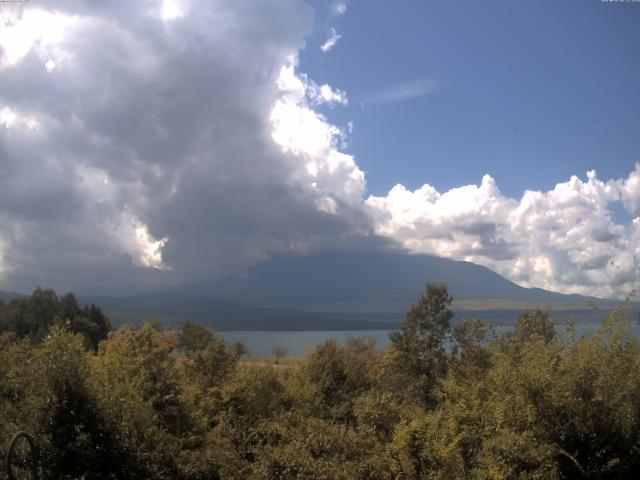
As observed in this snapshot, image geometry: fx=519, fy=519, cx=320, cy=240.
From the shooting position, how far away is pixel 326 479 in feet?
38.2

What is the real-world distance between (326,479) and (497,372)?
711 centimetres

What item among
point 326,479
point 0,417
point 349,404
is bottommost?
point 349,404

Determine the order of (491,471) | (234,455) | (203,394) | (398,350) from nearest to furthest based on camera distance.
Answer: (491,471), (234,455), (203,394), (398,350)

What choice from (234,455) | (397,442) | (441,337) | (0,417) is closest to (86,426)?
(0,417)

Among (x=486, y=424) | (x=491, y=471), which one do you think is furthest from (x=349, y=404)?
(x=491, y=471)

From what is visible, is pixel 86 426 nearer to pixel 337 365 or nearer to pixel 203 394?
pixel 203 394

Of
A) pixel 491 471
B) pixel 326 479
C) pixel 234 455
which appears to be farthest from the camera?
pixel 234 455

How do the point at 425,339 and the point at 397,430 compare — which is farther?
the point at 425,339

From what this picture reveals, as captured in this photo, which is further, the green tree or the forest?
the green tree

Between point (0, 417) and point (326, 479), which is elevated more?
point (0, 417)

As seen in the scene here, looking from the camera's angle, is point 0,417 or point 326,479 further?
point 0,417

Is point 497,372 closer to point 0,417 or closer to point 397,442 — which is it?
point 397,442

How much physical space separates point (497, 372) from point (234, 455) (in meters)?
8.38

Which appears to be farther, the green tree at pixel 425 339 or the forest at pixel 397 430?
the green tree at pixel 425 339
